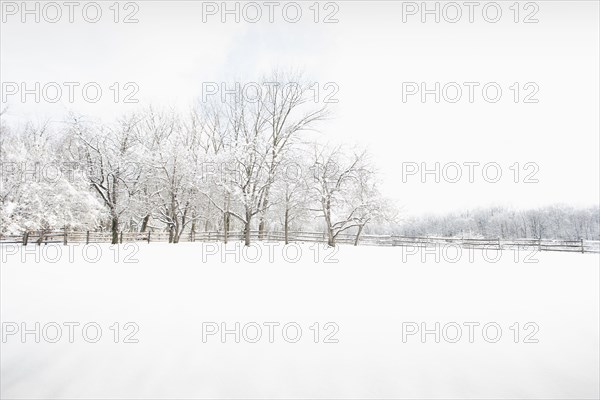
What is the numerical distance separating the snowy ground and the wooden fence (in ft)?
55.7

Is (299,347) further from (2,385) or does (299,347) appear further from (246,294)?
(2,385)

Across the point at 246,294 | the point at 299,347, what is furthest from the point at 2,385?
the point at 246,294

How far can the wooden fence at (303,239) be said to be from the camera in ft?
68.7

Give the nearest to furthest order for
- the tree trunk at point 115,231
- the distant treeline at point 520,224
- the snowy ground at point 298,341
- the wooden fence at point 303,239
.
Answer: the snowy ground at point 298,341
the wooden fence at point 303,239
the tree trunk at point 115,231
the distant treeline at point 520,224

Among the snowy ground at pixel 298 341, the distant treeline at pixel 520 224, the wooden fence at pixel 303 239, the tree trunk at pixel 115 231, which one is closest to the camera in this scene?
the snowy ground at pixel 298 341

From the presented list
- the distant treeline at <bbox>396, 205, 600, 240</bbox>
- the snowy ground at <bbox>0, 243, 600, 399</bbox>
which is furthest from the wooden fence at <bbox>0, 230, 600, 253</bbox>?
the distant treeline at <bbox>396, 205, 600, 240</bbox>

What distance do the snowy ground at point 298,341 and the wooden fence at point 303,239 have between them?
669 inches

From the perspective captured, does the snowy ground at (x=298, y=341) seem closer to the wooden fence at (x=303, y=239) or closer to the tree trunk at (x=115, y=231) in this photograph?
the wooden fence at (x=303, y=239)

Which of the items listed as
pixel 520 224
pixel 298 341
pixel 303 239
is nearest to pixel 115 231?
pixel 303 239

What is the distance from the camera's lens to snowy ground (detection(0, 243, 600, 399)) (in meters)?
3.00

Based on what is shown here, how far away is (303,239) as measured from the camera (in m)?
26.7

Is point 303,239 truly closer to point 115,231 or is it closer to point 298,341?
point 115,231

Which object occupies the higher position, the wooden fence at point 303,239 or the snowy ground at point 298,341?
the snowy ground at point 298,341

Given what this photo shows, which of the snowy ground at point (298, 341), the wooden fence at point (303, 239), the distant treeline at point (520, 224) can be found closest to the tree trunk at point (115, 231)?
the wooden fence at point (303, 239)
